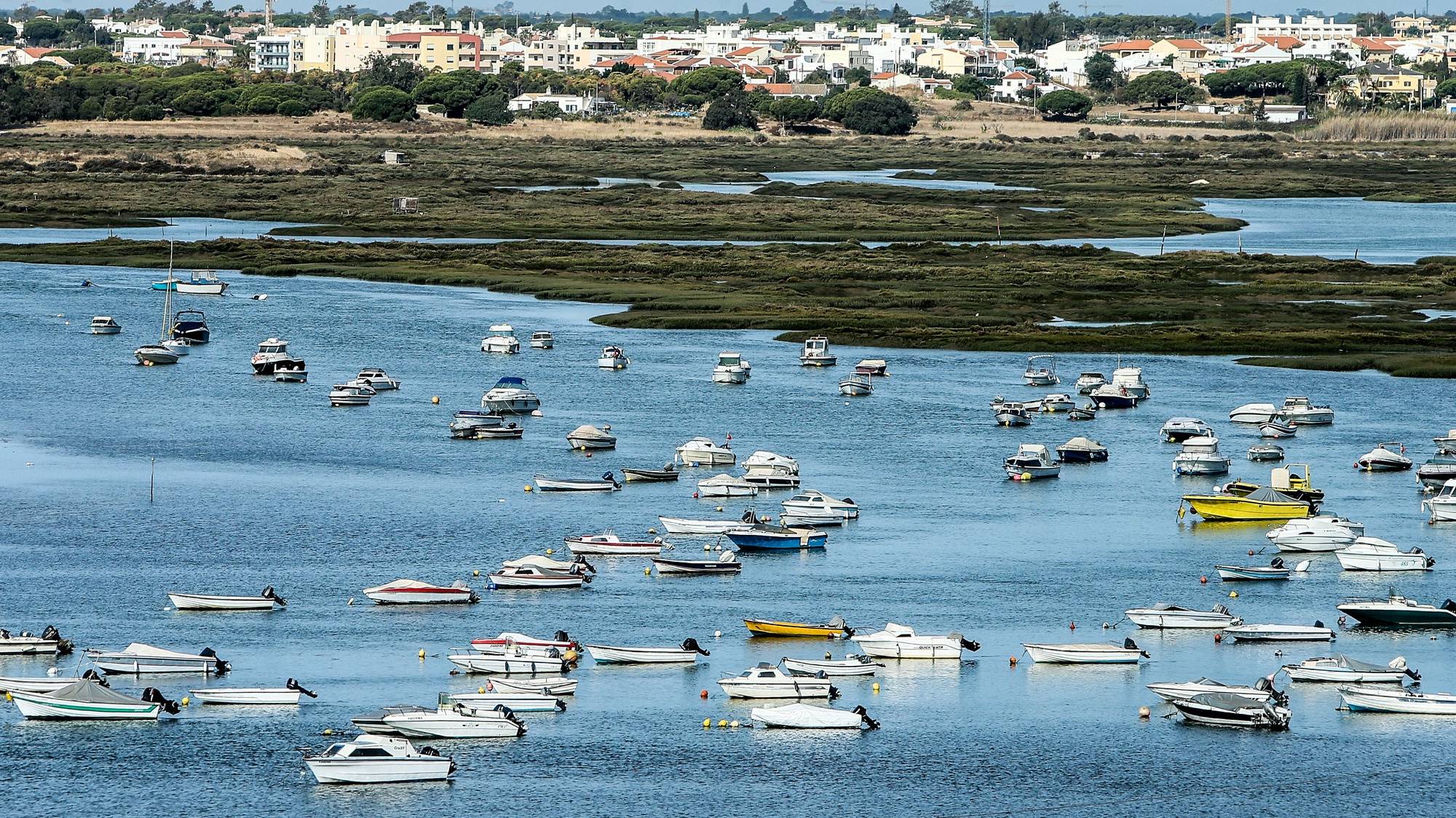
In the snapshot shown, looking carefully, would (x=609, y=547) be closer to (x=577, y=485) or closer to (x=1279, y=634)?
(x=577, y=485)

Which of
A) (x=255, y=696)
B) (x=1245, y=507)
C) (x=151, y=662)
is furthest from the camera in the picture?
(x=1245, y=507)

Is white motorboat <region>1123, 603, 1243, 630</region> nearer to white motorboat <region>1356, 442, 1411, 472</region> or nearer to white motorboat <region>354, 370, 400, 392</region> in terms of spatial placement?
white motorboat <region>1356, 442, 1411, 472</region>

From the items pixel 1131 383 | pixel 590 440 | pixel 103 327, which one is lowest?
pixel 103 327

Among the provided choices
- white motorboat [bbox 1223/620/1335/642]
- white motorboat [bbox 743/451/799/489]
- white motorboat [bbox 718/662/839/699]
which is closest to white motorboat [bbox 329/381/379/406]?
white motorboat [bbox 743/451/799/489]

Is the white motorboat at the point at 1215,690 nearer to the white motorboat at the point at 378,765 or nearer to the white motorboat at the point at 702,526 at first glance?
the white motorboat at the point at 378,765

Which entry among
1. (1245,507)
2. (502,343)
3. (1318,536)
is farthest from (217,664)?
(502,343)

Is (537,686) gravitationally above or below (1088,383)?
below
